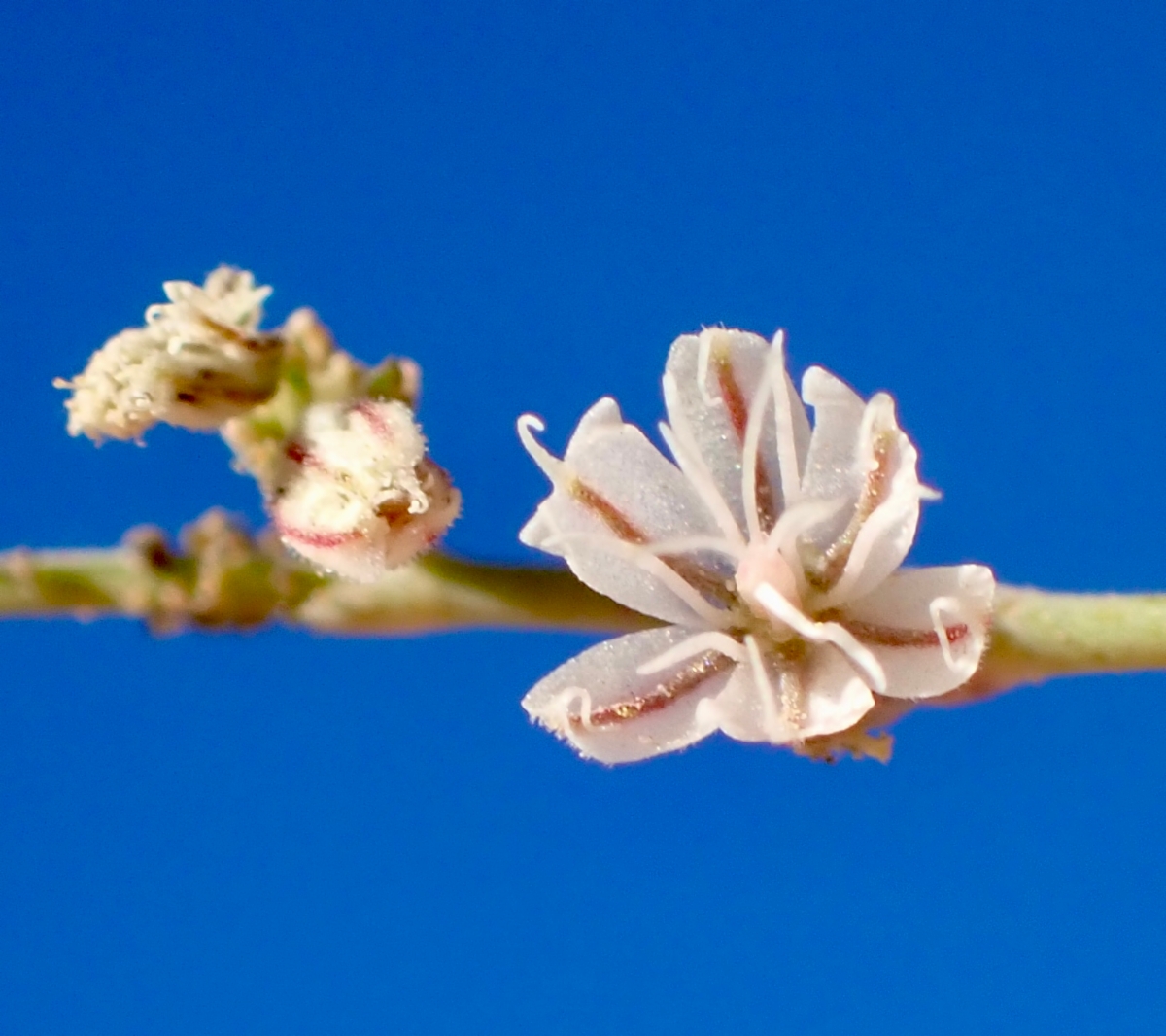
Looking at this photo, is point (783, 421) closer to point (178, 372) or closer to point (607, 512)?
point (607, 512)

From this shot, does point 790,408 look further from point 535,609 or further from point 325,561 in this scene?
point 325,561

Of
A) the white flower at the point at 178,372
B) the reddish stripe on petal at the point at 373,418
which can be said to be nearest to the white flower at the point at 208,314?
the white flower at the point at 178,372

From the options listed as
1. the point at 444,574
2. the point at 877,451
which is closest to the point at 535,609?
the point at 444,574

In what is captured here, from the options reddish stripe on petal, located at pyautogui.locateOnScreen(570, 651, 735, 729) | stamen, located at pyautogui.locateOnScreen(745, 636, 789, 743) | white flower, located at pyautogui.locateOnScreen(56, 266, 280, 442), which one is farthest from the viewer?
white flower, located at pyautogui.locateOnScreen(56, 266, 280, 442)

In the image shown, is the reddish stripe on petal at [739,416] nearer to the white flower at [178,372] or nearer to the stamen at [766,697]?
the stamen at [766,697]

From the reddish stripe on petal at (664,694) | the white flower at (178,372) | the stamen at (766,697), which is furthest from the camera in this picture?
the white flower at (178,372)

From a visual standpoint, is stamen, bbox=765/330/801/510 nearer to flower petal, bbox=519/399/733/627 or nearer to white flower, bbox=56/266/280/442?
flower petal, bbox=519/399/733/627

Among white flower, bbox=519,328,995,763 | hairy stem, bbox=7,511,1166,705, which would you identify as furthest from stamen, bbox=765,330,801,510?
hairy stem, bbox=7,511,1166,705
